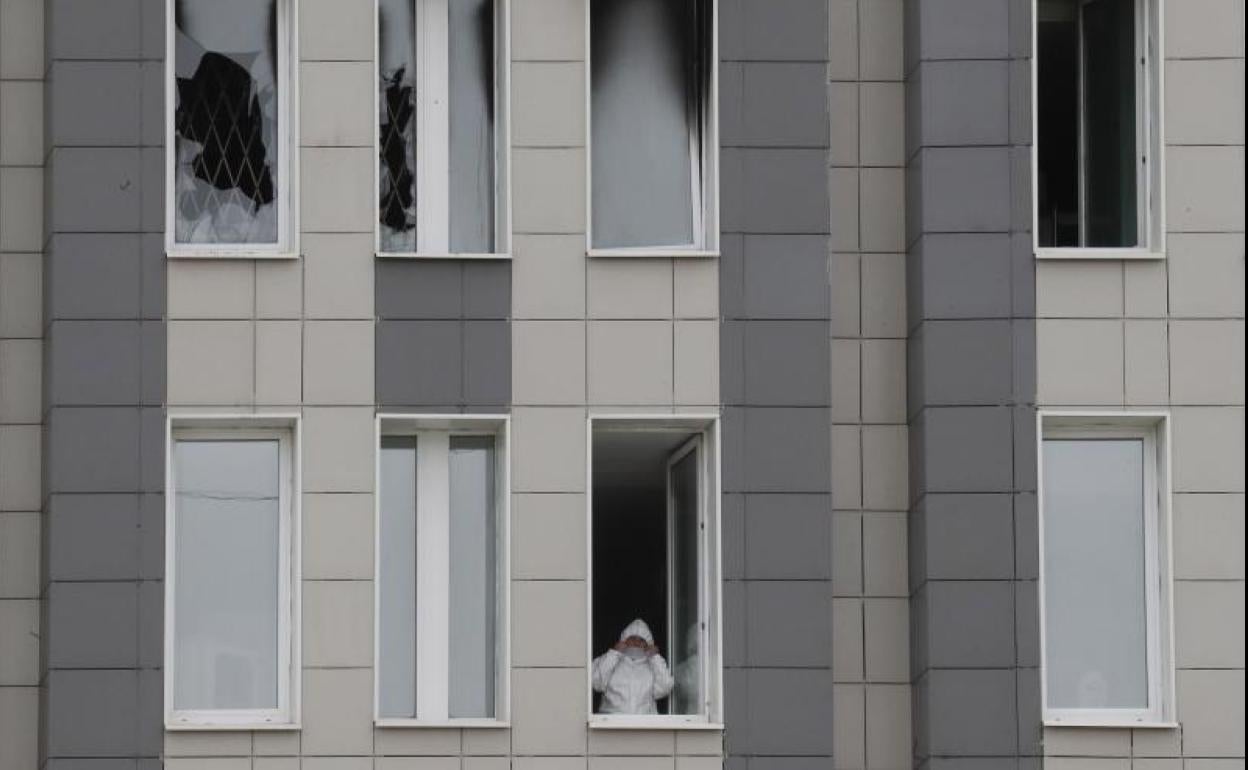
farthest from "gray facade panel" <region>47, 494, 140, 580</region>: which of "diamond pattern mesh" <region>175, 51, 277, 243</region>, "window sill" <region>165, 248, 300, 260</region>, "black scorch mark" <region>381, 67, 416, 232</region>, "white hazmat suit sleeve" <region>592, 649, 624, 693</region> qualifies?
"white hazmat suit sleeve" <region>592, 649, 624, 693</region>

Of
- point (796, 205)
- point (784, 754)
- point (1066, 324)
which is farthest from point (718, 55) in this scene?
point (784, 754)

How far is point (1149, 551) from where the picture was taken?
112 feet

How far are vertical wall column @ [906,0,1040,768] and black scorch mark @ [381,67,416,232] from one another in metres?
4.45

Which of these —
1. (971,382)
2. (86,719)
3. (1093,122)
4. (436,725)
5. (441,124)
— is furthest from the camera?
(1093,122)

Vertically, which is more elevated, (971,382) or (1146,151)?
(1146,151)

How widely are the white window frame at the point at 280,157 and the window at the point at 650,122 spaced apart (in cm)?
265

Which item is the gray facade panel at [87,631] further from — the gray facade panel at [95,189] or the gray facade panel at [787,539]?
the gray facade panel at [787,539]

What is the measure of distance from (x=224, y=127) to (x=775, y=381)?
5.39 m

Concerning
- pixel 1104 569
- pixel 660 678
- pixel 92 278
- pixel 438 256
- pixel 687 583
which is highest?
pixel 438 256

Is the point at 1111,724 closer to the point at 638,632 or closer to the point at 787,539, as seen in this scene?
the point at 787,539

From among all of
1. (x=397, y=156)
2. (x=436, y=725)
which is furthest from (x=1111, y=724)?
(x=397, y=156)

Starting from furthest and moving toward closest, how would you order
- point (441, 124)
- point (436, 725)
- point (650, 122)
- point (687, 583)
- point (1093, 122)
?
point (1093, 122), point (650, 122), point (441, 124), point (687, 583), point (436, 725)

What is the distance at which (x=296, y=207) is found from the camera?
33906mm

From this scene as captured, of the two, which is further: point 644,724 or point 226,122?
point 226,122
